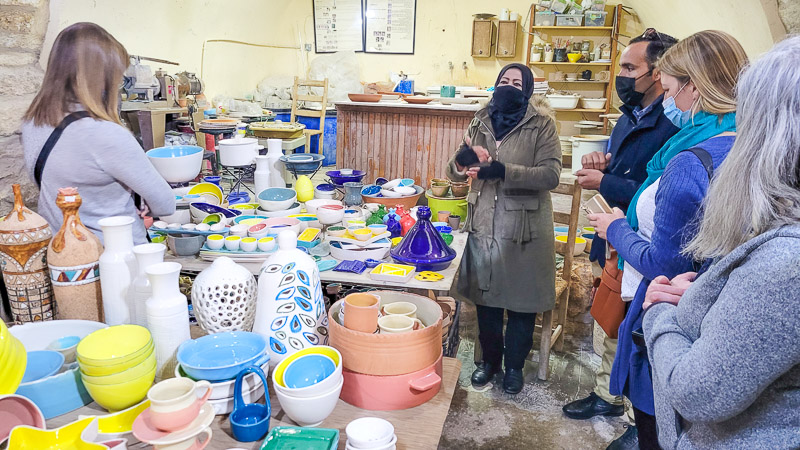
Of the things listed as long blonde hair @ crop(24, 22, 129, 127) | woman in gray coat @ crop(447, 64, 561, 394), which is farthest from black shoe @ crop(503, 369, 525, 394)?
long blonde hair @ crop(24, 22, 129, 127)

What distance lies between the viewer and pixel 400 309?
1467 millimetres

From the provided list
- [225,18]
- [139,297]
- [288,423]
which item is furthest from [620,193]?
[225,18]

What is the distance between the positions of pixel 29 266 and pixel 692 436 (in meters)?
1.67

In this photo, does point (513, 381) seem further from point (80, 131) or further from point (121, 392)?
point (80, 131)

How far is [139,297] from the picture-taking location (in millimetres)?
1344

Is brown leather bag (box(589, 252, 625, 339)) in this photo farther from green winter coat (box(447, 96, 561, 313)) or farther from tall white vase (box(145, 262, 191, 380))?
tall white vase (box(145, 262, 191, 380))

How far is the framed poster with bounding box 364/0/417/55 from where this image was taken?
9.31 metres

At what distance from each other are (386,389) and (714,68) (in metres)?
1.37

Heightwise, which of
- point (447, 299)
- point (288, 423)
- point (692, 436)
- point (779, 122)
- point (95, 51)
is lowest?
point (447, 299)

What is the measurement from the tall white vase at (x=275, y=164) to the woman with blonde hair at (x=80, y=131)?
3.45ft

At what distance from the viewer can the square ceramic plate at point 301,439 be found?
1.04 metres

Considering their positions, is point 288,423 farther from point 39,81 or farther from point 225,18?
point 225,18

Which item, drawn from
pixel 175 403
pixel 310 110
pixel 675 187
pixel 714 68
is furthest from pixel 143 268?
pixel 310 110

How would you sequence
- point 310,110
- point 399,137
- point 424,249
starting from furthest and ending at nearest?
1. point 310,110
2. point 399,137
3. point 424,249
